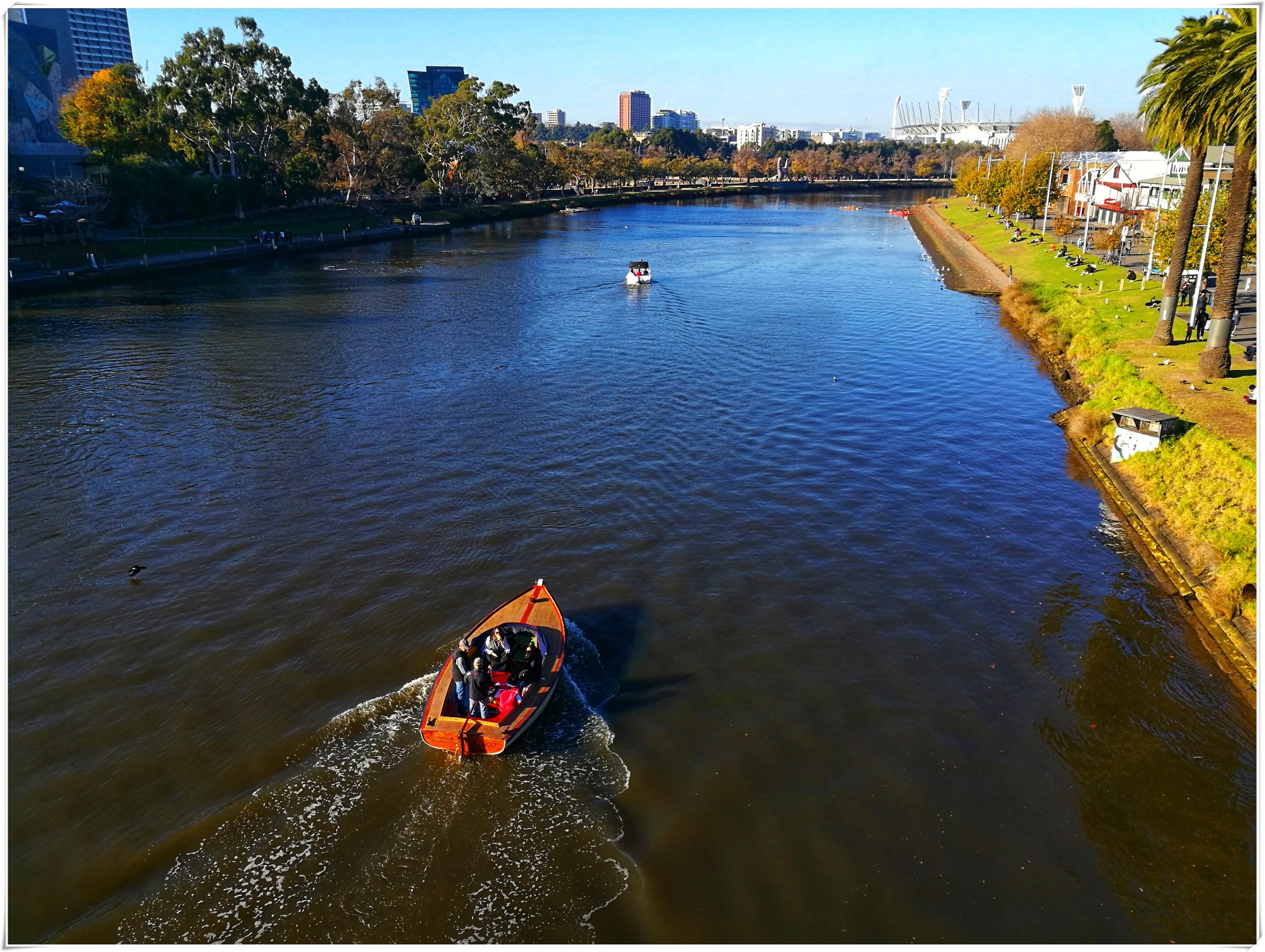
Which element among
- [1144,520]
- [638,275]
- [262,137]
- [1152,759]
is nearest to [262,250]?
[262,137]

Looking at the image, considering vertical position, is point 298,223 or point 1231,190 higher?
point 1231,190

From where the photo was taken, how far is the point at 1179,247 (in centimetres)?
4012

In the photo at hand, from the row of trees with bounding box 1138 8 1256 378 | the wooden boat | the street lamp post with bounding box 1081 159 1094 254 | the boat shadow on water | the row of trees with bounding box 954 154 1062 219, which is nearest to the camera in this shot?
the wooden boat

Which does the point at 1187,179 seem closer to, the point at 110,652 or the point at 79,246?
the point at 110,652

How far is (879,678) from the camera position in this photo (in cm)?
1997

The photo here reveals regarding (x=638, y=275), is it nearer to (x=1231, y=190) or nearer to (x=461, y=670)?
(x=1231, y=190)

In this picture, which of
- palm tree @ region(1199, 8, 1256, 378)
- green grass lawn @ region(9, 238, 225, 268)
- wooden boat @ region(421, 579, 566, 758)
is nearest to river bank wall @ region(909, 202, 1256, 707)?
palm tree @ region(1199, 8, 1256, 378)

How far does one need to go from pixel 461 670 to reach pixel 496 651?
1.17 m

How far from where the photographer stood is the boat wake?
45.2 feet

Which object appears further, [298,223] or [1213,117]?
[298,223]

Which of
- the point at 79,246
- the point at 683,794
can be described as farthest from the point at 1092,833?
the point at 79,246

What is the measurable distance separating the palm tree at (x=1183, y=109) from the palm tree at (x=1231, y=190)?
836mm

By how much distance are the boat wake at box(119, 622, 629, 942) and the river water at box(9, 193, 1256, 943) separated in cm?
7

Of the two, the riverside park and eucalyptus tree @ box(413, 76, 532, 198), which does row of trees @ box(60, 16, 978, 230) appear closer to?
eucalyptus tree @ box(413, 76, 532, 198)
